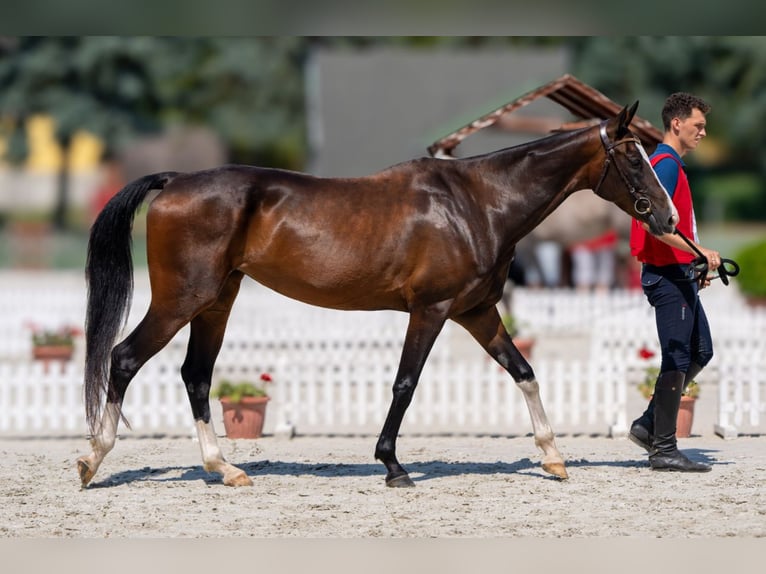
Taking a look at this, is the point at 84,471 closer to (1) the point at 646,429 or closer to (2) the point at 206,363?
(2) the point at 206,363

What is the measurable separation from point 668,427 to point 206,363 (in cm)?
309

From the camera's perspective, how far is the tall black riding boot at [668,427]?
758 cm

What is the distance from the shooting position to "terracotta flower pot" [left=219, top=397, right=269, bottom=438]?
9.65 meters

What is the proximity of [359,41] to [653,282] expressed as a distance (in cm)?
4770

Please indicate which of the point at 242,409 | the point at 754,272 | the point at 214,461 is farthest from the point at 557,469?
the point at 754,272

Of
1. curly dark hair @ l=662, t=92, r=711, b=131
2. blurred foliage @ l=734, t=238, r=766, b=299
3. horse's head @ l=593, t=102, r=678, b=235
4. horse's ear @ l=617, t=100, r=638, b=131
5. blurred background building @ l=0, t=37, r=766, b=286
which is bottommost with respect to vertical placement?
horse's head @ l=593, t=102, r=678, b=235

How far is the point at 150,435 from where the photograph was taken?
10.1 m

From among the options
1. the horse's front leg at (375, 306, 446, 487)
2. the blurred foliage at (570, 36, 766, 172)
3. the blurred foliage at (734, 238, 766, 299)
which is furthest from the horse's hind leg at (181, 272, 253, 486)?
the blurred foliage at (570, 36, 766, 172)

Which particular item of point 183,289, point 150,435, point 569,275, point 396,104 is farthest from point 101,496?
point 396,104

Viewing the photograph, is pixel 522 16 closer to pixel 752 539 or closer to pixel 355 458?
pixel 752 539

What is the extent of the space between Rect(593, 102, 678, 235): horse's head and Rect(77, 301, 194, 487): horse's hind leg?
286 cm

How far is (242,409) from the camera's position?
9656 mm

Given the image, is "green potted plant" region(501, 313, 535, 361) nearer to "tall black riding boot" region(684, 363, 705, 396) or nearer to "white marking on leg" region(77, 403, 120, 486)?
"tall black riding boot" region(684, 363, 705, 396)

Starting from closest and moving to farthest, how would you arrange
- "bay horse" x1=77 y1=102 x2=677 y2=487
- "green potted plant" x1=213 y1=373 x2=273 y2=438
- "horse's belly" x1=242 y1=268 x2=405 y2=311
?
"bay horse" x1=77 y1=102 x2=677 y2=487, "horse's belly" x1=242 y1=268 x2=405 y2=311, "green potted plant" x1=213 y1=373 x2=273 y2=438
